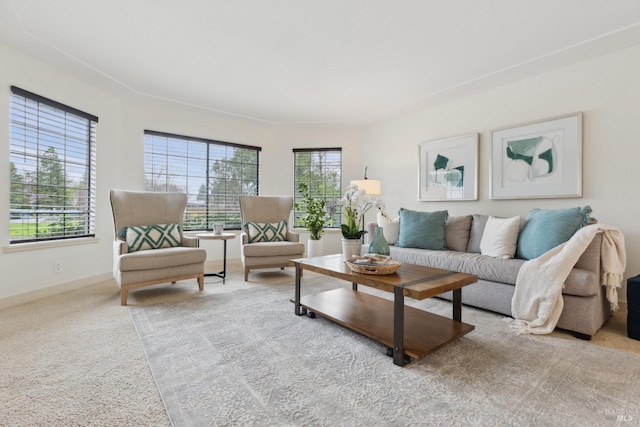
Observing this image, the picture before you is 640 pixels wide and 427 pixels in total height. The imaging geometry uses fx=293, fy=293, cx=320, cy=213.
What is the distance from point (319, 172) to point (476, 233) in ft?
9.79

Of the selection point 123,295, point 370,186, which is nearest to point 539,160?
point 370,186

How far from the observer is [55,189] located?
3252 millimetres

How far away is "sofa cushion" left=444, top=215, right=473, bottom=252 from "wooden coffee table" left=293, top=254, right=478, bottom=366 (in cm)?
133

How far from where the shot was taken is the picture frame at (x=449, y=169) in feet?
12.6

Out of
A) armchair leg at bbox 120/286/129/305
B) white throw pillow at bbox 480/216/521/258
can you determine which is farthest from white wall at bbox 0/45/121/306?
white throw pillow at bbox 480/216/521/258

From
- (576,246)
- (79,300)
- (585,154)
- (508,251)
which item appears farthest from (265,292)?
(585,154)

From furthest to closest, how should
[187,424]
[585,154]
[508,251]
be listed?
1. [585,154]
2. [508,251]
3. [187,424]

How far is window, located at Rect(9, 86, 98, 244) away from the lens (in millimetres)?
2887

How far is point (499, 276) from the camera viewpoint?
2.51m

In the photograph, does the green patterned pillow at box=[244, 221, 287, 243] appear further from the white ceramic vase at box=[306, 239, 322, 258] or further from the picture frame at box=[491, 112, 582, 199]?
the picture frame at box=[491, 112, 582, 199]

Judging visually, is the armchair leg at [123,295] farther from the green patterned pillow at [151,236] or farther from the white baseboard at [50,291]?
the white baseboard at [50,291]

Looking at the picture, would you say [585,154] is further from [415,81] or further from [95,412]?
[95,412]

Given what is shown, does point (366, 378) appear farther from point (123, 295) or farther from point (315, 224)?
point (315, 224)

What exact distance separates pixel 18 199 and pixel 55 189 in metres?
0.39
